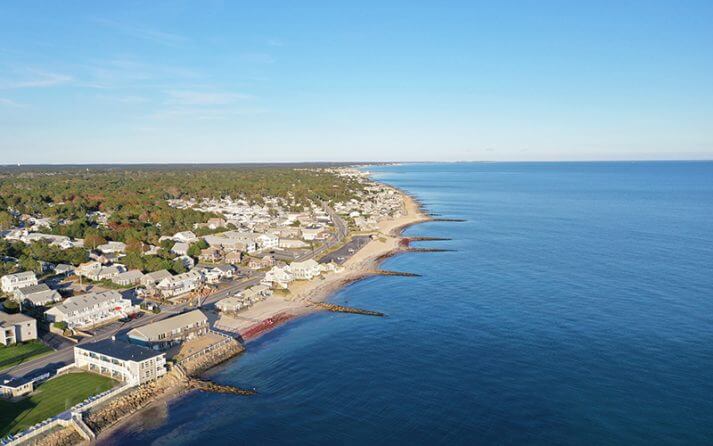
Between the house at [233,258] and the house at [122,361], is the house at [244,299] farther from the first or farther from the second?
the house at [233,258]

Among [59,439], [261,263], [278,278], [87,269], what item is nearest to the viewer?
[59,439]

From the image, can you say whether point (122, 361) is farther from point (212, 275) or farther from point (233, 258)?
point (233, 258)

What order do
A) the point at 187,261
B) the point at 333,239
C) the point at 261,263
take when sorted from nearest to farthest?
1. the point at 187,261
2. the point at 261,263
3. the point at 333,239

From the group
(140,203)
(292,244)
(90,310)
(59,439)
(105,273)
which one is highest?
(140,203)

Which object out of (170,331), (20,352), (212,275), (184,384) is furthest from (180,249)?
(184,384)

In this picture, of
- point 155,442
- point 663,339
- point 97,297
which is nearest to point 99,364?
point 155,442

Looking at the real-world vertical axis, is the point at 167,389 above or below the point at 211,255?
below

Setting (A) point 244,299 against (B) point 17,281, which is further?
(B) point 17,281
